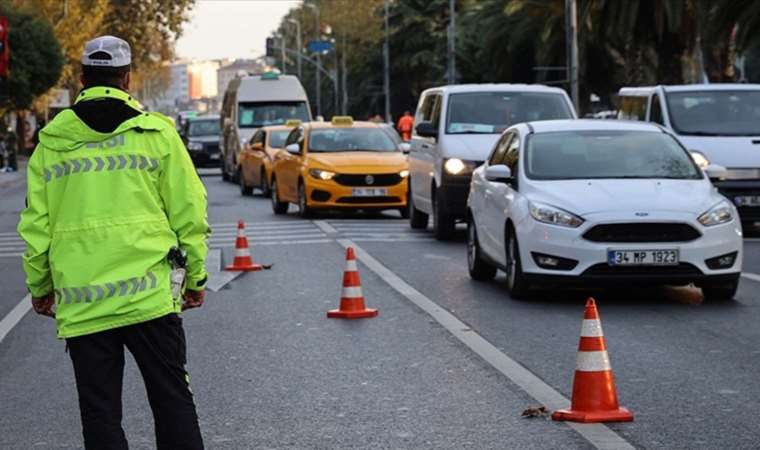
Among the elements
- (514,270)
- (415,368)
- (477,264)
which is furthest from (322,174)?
(415,368)

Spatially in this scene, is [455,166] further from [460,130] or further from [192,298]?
[192,298]

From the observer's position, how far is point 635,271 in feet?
43.9

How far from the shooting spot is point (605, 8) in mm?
44000

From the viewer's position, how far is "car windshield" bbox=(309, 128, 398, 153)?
2800cm

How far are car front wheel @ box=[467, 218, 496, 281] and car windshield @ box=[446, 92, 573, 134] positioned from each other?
5.55 metres

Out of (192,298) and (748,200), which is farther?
(748,200)

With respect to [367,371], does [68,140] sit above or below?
above

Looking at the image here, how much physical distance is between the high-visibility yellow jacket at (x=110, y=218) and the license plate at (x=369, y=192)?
20.9 m

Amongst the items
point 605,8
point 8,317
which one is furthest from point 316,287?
point 605,8

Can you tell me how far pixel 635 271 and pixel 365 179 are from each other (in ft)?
43.9

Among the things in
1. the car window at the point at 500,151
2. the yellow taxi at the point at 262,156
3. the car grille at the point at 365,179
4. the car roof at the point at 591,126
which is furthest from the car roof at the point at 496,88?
the yellow taxi at the point at 262,156

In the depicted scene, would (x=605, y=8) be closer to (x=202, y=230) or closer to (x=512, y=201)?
(x=512, y=201)

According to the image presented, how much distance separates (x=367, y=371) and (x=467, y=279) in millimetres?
6142

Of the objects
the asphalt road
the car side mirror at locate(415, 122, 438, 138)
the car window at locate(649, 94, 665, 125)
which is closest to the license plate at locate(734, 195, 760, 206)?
the car window at locate(649, 94, 665, 125)
